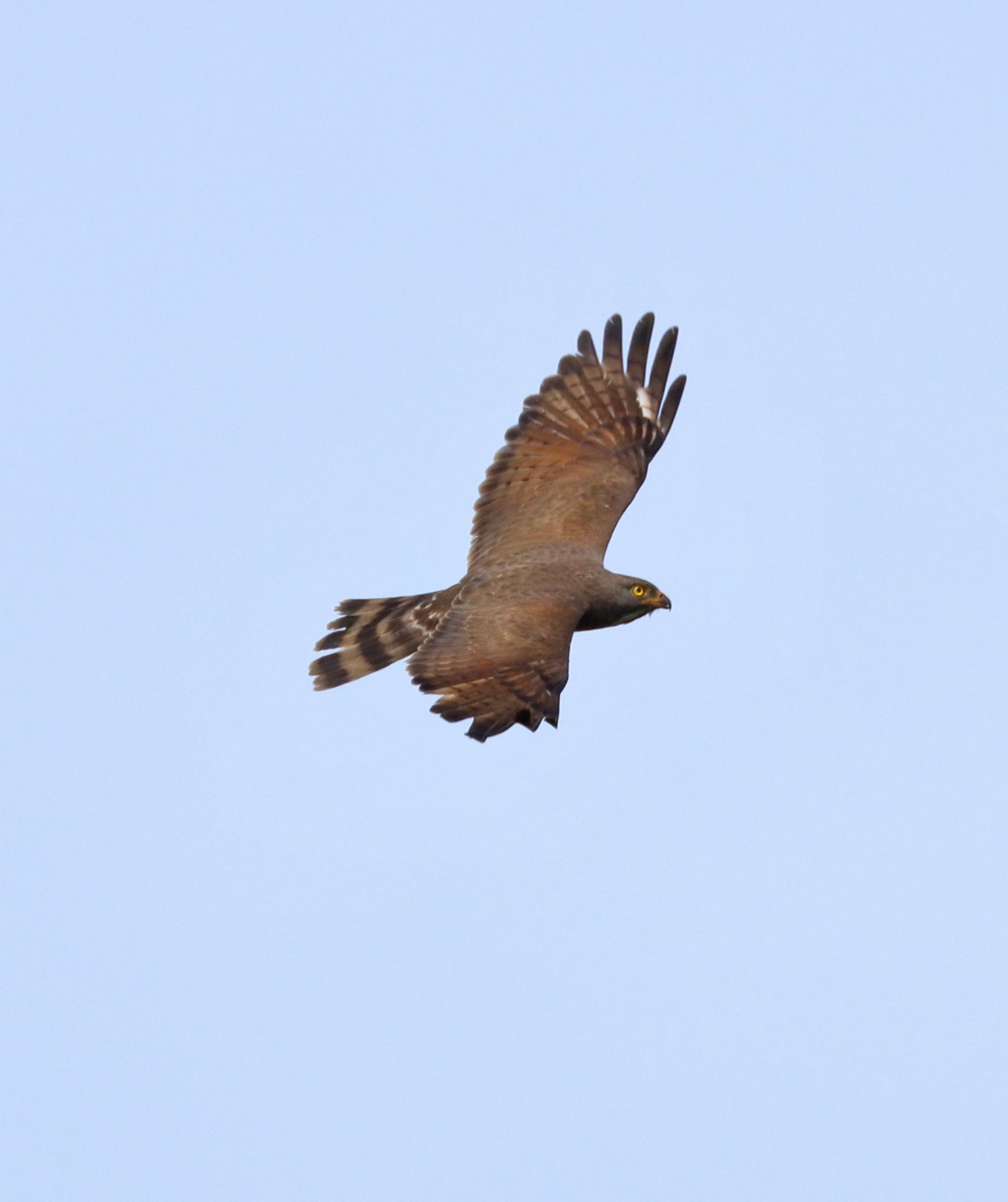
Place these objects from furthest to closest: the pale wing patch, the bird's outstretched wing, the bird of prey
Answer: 1. the pale wing patch
2. the bird's outstretched wing
3. the bird of prey

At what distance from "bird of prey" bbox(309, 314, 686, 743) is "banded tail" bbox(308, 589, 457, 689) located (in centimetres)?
1

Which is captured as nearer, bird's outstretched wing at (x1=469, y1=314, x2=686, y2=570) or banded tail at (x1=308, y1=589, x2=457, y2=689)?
banded tail at (x1=308, y1=589, x2=457, y2=689)

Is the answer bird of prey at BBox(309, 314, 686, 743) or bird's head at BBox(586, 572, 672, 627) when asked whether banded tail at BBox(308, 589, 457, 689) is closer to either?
bird of prey at BBox(309, 314, 686, 743)

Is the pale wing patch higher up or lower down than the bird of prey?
higher up

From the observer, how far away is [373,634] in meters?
17.8

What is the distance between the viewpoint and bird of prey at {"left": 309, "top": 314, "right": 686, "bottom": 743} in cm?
1505

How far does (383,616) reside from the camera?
17781mm

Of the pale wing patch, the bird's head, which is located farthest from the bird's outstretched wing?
the bird's head

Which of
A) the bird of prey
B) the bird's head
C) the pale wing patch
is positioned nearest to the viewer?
the bird of prey

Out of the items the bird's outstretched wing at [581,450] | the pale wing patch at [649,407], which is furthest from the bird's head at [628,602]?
the pale wing patch at [649,407]

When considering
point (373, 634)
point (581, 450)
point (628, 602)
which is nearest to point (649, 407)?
point (581, 450)

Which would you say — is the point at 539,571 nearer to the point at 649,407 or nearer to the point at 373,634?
the point at 373,634

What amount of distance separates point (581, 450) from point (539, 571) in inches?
95.2

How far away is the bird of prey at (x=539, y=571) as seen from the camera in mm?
15047
